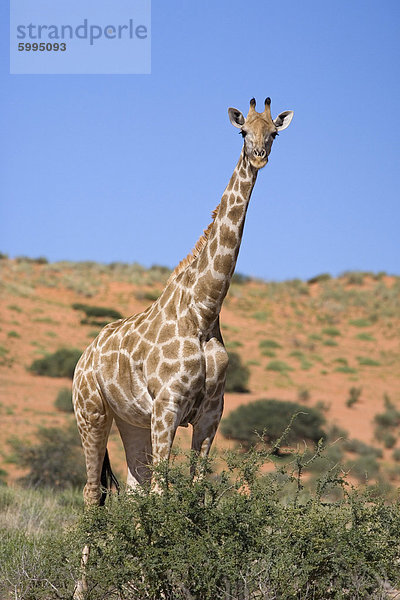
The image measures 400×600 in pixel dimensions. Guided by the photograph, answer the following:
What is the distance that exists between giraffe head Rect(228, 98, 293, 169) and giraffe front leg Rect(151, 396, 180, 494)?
2068mm

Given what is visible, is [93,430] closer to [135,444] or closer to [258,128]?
[135,444]

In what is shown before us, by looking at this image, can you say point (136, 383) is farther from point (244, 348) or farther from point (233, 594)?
point (244, 348)

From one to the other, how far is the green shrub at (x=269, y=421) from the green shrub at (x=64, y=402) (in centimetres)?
569

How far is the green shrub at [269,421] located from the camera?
25344mm

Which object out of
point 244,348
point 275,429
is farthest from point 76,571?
point 244,348

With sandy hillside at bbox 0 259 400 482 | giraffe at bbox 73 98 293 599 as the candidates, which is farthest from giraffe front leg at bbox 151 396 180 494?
sandy hillside at bbox 0 259 400 482

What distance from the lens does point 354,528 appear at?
555 cm

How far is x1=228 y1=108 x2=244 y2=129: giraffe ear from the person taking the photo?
6648 millimetres

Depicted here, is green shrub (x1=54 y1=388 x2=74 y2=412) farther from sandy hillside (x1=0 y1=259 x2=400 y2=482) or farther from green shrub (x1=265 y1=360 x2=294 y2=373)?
green shrub (x1=265 y1=360 x2=294 y2=373)

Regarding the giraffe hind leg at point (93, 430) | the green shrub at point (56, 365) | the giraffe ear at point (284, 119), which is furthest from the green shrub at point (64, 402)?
the giraffe ear at point (284, 119)

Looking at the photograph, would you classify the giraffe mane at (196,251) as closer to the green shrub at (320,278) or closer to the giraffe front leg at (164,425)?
the giraffe front leg at (164,425)

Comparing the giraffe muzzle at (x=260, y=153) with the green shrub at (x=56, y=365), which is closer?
the giraffe muzzle at (x=260, y=153)

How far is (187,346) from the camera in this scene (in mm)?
6391

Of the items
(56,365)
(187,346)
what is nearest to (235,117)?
(187,346)
